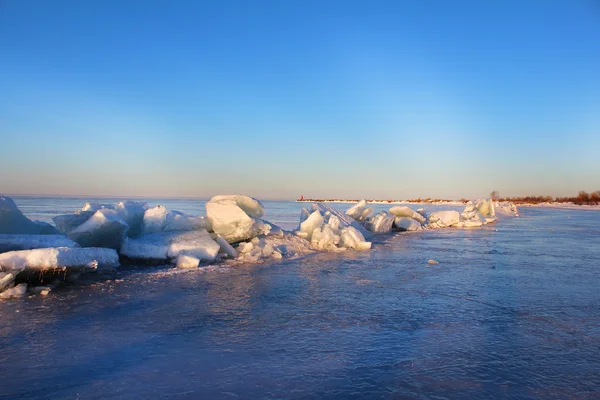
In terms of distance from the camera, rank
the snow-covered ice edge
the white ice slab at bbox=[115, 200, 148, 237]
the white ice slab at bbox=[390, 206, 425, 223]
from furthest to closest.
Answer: the white ice slab at bbox=[390, 206, 425, 223] → the white ice slab at bbox=[115, 200, 148, 237] → the snow-covered ice edge

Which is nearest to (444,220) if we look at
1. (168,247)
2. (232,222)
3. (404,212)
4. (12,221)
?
(404,212)

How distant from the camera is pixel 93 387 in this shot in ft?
7.26

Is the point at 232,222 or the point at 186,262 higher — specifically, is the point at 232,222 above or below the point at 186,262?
above

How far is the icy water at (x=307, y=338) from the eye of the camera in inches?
88.0

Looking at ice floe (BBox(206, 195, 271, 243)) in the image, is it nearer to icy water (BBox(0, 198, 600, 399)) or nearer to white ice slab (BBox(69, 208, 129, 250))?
white ice slab (BBox(69, 208, 129, 250))

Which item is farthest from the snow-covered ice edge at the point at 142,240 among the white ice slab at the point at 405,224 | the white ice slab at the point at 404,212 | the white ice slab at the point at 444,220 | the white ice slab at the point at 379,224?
the white ice slab at the point at 444,220

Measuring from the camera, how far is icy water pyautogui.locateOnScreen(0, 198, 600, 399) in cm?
223

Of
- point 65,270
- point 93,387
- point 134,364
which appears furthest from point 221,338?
point 65,270

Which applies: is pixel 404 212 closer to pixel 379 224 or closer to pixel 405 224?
pixel 405 224

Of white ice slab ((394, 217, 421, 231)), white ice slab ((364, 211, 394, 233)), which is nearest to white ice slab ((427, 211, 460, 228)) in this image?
white ice slab ((394, 217, 421, 231))

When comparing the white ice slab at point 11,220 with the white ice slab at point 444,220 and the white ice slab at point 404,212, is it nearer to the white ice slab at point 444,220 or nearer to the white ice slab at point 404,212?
the white ice slab at point 404,212

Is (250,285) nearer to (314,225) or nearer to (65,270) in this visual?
(65,270)

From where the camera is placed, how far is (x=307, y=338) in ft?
9.86

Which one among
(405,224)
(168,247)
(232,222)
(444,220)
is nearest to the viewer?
(168,247)
